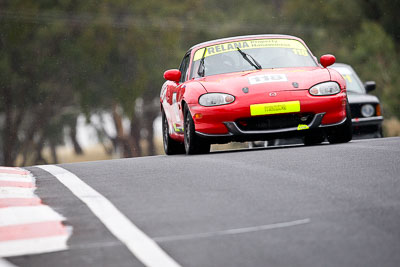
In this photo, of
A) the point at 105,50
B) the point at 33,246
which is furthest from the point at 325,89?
the point at 105,50

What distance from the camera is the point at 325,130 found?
11.0 metres

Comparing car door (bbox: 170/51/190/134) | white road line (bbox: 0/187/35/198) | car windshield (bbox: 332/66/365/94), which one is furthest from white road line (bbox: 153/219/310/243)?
car windshield (bbox: 332/66/365/94)

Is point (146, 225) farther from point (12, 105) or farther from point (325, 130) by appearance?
point (12, 105)

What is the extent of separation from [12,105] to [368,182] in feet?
103

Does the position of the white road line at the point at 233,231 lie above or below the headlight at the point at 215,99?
below

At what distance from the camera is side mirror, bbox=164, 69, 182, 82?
1228cm

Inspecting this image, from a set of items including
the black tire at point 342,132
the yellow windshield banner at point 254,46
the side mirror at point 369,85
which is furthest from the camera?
the side mirror at point 369,85

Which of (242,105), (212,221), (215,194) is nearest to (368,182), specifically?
(215,194)

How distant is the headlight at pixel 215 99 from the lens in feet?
35.0

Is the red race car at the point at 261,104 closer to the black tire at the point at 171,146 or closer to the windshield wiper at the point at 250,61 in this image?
the windshield wiper at the point at 250,61

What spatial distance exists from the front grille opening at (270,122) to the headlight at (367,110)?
4726mm

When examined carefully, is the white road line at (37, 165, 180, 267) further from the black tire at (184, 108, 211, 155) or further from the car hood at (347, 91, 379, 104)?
the car hood at (347, 91, 379, 104)

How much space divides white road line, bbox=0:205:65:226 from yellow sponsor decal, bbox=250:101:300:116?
446 cm

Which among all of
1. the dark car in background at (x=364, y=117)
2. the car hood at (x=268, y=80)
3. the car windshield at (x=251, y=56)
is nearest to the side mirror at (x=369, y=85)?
the dark car in background at (x=364, y=117)
